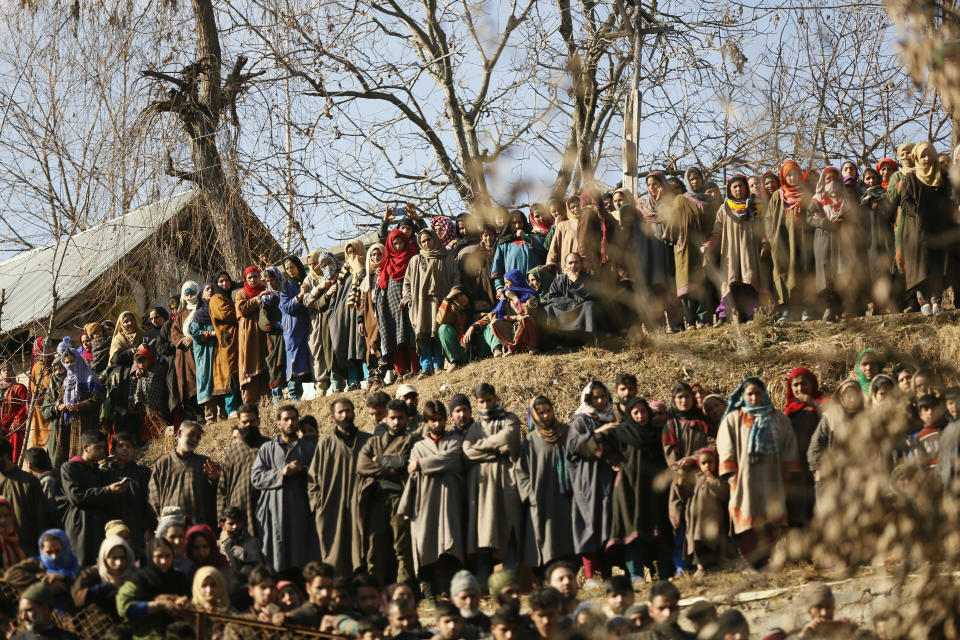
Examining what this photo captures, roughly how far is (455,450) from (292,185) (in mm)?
7239

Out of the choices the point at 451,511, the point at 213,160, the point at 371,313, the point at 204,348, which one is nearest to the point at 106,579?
the point at 451,511

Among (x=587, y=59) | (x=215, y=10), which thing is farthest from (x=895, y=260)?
(x=215, y=10)

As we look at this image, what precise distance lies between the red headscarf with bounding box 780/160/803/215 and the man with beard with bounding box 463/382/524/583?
3.77 metres

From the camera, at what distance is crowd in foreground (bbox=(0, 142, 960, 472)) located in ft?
40.0

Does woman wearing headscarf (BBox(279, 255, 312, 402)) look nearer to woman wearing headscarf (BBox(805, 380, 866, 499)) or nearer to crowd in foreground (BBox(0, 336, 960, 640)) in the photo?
crowd in foreground (BBox(0, 336, 960, 640))

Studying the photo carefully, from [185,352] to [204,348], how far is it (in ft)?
1.17

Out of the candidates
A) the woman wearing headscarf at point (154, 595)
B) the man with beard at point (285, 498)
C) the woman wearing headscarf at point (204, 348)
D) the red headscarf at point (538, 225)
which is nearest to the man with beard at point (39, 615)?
the woman wearing headscarf at point (154, 595)

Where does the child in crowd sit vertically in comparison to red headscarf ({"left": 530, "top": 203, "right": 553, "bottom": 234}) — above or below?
below

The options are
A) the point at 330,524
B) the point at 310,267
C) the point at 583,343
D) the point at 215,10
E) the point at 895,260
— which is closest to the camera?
the point at 330,524

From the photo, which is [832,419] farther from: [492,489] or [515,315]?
[515,315]

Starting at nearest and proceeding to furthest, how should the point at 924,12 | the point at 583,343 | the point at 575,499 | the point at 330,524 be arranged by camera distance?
1. the point at 924,12
2. the point at 575,499
3. the point at 330,524
4. the point at 583,343

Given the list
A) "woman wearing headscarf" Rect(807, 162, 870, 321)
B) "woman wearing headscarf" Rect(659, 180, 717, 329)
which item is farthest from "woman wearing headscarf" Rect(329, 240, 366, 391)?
"woman wearing headscarf" Rect(807, 162, 870, 321)

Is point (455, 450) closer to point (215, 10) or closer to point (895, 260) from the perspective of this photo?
point (895, 260)

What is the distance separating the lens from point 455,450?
10.2 meters
